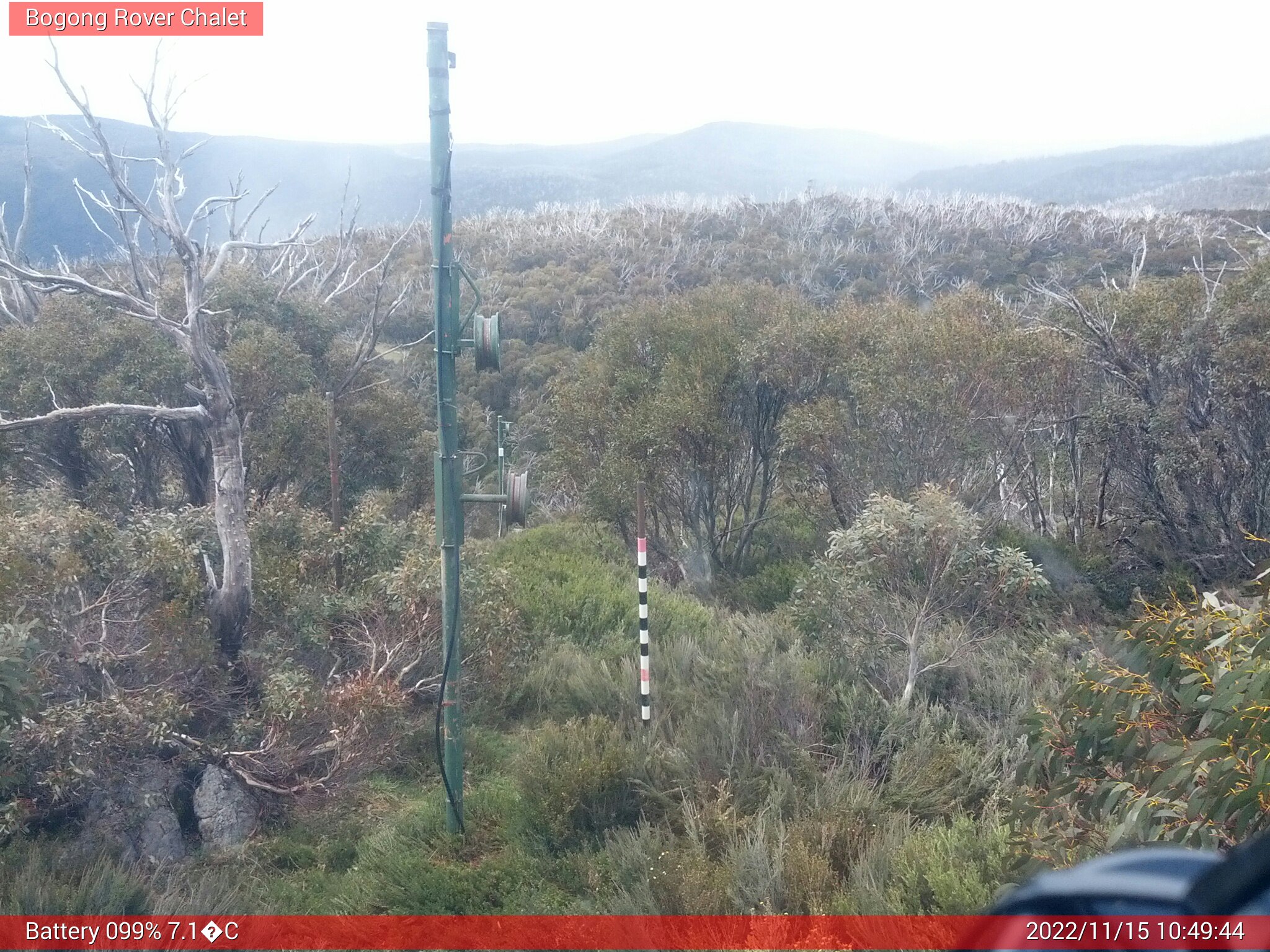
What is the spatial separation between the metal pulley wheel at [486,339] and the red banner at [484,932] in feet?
9.61

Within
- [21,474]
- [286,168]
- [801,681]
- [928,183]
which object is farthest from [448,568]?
[928,183]

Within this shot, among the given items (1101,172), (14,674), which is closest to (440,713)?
(14,674)

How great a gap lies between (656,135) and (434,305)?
95.6 metres

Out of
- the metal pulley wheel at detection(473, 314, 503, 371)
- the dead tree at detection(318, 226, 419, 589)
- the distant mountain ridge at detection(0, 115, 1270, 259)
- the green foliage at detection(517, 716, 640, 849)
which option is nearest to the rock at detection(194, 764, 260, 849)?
the green foliage at detection(517, 716, 640, 849)

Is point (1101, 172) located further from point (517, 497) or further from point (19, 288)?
point (517, 497)

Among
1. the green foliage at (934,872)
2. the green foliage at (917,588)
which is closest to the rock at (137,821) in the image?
the green foliage at (934,872)

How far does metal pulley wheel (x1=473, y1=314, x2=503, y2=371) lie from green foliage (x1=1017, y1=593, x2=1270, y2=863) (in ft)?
10.9

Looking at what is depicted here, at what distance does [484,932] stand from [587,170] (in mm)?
74903

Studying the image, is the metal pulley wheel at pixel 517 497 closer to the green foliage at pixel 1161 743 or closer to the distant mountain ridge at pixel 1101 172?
the green foliage at pixel 1161 743

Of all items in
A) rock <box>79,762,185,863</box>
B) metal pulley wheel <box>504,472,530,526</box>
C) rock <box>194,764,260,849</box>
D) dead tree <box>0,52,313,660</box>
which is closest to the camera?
rock <box>79,762,185,863</box>

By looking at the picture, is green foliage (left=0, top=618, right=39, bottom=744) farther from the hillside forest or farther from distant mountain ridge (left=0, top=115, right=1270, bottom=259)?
distant mountain ridge (left=0, top=115, right=1270, bottom=259)

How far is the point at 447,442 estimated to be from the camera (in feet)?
16.8

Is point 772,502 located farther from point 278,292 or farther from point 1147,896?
point 1147,896

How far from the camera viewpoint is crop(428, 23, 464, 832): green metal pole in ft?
16.2
